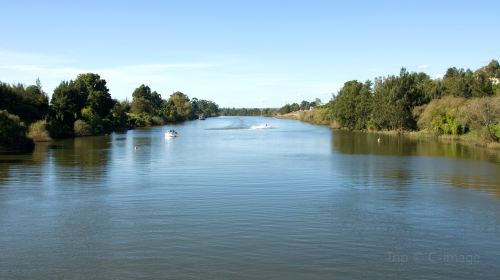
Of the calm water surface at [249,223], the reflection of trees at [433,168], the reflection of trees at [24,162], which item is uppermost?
the reflection of trees at [24,162]

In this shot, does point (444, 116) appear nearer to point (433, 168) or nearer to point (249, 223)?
point (433, 168)

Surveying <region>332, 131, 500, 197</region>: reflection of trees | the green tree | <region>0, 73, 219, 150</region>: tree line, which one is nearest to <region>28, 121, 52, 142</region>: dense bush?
<region>0, 73, 219, 150</region>: tree line

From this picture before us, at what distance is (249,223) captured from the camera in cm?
1958

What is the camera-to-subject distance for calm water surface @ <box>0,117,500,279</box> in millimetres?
14594

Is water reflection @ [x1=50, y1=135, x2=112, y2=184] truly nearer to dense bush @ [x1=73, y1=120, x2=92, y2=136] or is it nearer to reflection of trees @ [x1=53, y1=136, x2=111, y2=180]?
reflection of trees @ [x1=53, y1=136, x2=111, y2=180]

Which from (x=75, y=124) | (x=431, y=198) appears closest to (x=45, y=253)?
(x=431, y=198)

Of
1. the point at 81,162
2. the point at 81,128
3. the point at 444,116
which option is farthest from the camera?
the point at 81,128

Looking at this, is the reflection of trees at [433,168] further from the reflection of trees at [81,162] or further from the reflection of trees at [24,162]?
the reflection of trees at [24,162]

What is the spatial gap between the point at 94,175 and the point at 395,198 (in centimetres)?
1939

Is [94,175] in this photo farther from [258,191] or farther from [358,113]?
[358,113]

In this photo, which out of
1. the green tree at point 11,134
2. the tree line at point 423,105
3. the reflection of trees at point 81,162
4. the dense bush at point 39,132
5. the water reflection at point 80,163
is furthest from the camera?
the dense bush at point 39,132

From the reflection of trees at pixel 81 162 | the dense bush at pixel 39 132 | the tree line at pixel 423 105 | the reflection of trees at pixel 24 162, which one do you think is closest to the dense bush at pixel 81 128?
the dense bush at pixel 39 132

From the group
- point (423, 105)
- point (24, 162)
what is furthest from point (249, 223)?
point (423, 105)

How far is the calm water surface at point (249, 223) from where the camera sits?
575 inches
